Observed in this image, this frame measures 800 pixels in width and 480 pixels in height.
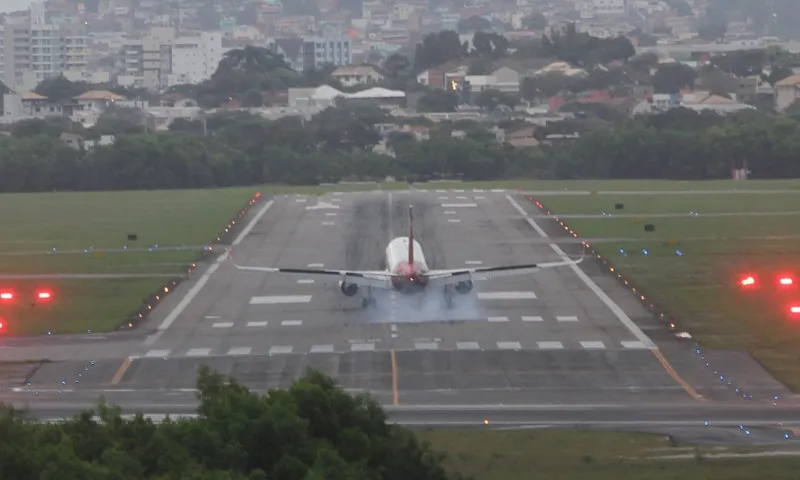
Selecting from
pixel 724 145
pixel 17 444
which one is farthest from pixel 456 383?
pixel 724 145

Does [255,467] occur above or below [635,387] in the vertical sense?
above

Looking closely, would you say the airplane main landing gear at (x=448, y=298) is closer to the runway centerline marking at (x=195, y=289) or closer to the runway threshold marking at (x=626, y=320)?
the runway threshold marking at (x=626, y=320)

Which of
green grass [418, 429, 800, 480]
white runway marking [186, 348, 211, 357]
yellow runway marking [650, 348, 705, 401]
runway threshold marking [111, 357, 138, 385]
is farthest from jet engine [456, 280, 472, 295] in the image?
green grass [418, 429, 800, 480]

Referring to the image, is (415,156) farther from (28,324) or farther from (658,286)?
(28,324)

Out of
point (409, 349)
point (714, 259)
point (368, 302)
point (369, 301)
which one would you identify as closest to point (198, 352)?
point (409, 349)

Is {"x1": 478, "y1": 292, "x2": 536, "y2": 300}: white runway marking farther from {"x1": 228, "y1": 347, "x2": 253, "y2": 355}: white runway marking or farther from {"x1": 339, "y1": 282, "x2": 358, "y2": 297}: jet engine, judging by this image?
{"x1": 228, "y1": 347, "x2": 253, "y2": 355}: white runway marking
